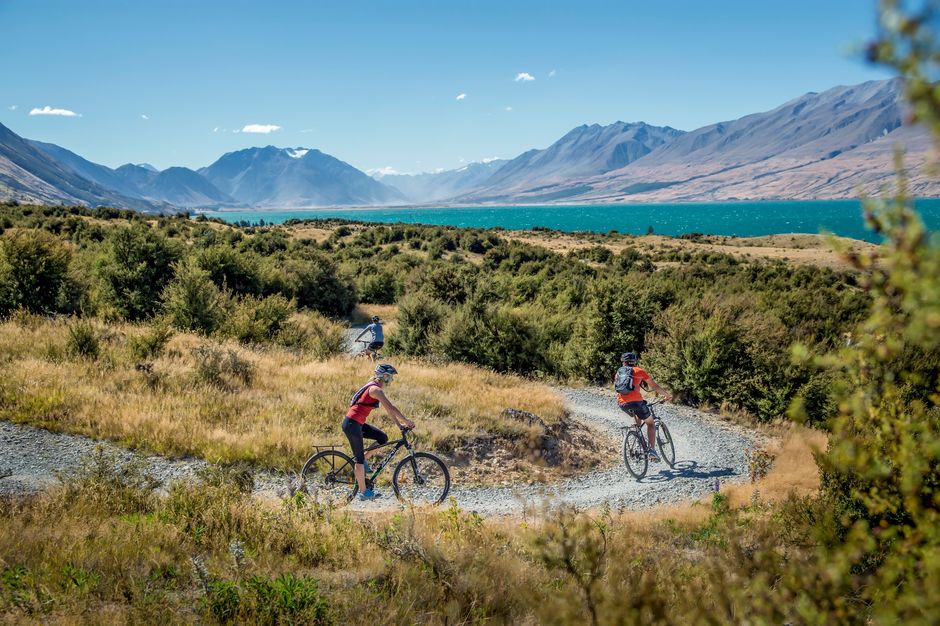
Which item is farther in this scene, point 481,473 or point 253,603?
point 481,473

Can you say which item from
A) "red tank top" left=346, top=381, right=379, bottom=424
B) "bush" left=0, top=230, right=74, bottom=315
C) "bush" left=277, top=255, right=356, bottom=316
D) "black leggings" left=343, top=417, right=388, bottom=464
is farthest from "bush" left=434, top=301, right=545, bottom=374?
"bush" left=277, top=255, right=356, bottom=316

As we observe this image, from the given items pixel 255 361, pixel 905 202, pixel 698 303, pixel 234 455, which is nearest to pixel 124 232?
pixel 255 361

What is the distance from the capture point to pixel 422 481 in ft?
30.6

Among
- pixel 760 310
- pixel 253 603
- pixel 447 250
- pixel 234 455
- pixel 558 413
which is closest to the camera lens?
pixel 253 603

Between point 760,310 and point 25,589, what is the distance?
879 inches

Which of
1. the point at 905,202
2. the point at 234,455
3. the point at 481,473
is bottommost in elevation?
the point at 481,473

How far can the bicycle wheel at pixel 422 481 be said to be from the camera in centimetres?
925

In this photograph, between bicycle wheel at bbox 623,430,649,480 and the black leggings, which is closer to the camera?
the black leggings

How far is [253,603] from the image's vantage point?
14.1ft

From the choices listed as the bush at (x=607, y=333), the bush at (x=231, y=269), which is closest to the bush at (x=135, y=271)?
the bush at (x=231, y=269)

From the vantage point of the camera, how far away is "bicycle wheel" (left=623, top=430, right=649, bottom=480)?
1189 centimetres

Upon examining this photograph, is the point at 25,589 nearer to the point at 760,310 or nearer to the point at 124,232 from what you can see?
the point at 760,310

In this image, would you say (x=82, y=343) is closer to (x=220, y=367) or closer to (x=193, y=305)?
(x=220, y=367)

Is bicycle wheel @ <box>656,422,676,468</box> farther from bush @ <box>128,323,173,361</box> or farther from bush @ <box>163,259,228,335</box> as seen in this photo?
bush @ <box>163,259,228,335</box>
